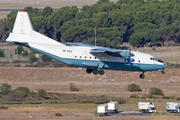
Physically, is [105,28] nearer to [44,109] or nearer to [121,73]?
[121,73]

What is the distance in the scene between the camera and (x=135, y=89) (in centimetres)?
11825

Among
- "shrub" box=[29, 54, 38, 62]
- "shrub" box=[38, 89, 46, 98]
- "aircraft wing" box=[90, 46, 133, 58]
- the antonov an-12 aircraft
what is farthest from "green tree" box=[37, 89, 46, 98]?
"aircraft wing" box=[90, 46, 133, 58]

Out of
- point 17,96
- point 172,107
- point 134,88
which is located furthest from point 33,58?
point 134,88

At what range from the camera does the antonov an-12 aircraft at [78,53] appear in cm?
8656

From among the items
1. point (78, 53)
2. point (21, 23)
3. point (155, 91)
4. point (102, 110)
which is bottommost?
point (102, 110)

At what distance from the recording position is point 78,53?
86.6 m

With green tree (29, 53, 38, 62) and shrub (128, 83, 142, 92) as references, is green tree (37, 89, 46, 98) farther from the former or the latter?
green tree (29, 53, 38, 62)

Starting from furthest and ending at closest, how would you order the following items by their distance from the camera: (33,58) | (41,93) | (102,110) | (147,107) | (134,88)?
(134,88)
(41,93)
(147,107)
(33,58)
(102,110)

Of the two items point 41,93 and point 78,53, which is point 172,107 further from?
point 41,93

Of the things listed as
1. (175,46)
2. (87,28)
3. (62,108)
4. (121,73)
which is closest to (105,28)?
(87,28)

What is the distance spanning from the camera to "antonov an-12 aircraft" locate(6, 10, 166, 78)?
284 feet

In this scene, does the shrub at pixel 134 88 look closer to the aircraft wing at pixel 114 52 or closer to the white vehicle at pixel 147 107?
the white vehicle at pixel 147 107

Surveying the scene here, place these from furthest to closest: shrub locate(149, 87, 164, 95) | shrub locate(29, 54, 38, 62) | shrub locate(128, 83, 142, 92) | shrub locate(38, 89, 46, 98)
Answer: shrub locate(128, 83, 142, 92) < shrub locate(149, 87, 164, 95) < shrub locate(38, 89, 46, 98) < shrub locate(29, 54, 38, 62)

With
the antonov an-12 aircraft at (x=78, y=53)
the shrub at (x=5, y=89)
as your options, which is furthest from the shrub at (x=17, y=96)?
the antonov an-12 aircraft at (x=78, y=53)
